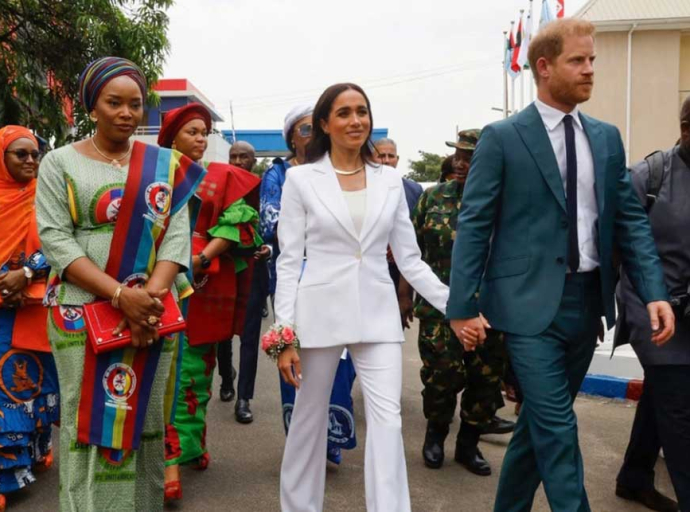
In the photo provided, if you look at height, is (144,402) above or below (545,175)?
below

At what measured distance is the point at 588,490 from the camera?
4.88 meters

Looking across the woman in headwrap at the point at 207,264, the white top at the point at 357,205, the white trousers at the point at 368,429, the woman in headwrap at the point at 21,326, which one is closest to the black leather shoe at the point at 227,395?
the woman in headwrap at the point at 207,264

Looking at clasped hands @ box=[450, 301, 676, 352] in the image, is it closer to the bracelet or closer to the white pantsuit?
the white pantsuit

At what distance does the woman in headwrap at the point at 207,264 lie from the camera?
5156mm

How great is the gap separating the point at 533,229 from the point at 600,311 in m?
0.45

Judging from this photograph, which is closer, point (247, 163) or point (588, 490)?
point (588, 490)

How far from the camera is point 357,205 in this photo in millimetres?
3955

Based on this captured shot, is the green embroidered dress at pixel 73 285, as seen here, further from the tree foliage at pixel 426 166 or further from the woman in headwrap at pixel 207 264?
the tree foliage at pixel 426 166

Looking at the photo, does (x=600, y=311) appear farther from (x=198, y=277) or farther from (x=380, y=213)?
(x=198, y=277)

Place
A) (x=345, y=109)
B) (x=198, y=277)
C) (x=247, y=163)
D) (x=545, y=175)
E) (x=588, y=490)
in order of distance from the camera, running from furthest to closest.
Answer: (x=247, y=163) < (x=198, y=277) < (x=588, y=490) < (x=345, y=109) < (x=545, y=175)

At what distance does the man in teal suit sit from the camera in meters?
3.45

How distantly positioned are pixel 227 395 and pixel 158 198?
396 cm

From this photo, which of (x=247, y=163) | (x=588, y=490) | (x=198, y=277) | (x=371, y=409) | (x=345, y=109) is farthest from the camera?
(x=247, y=163)

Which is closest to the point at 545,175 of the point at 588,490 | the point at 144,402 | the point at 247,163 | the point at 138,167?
the point at 138,167
